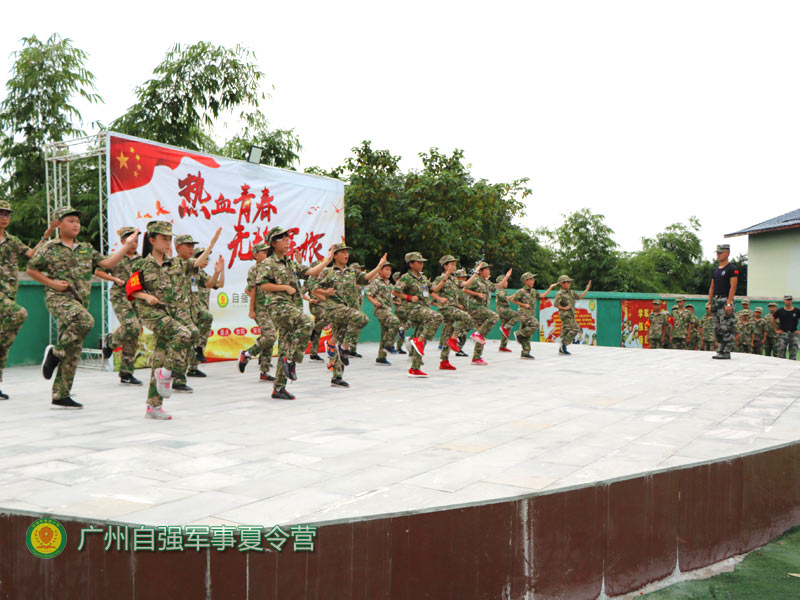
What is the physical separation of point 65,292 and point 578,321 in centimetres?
1651

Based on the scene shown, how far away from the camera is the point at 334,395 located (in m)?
7.45

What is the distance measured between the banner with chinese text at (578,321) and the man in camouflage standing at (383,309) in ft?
29.8

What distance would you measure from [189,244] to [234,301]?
10.9ft

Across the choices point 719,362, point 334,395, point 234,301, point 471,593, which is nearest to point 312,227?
point 234,301

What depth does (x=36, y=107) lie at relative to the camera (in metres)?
16.2

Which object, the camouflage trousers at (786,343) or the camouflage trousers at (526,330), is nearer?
the camouflage trousers at (526,330)

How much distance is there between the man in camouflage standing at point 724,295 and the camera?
11.0 meters

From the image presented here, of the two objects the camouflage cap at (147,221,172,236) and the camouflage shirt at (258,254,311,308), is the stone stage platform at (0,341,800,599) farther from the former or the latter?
the camouflage cap at (147,221,172,236)

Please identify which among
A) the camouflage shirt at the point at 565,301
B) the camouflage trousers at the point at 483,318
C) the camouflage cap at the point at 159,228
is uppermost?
the camouflage cap at the point at 159,228

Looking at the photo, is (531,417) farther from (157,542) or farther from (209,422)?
(157,542)

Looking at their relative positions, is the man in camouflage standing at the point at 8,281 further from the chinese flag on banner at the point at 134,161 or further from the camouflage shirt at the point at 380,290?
the camouflage shirt at the point at 380,290

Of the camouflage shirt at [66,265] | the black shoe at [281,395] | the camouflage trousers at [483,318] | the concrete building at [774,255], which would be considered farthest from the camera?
the concrete building at [774,255]

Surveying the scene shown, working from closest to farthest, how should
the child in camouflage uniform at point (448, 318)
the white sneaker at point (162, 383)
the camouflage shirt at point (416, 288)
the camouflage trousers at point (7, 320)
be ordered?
the white sneaker at point (162, 383) < the camouflage trousers at point (7, 320) < the camouflage shirt at point (416, 288) < the child in camouflage uniform at point (448, 318)

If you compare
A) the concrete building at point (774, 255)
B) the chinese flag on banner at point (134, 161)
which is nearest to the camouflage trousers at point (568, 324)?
the chinese flag on banner at point (134, 161)
